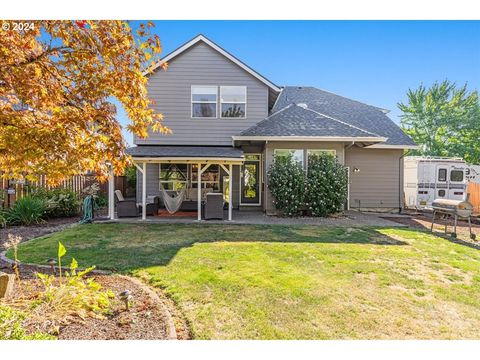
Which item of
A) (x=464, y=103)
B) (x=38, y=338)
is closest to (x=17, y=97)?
(x=38, y=338)

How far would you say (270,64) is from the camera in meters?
12.7

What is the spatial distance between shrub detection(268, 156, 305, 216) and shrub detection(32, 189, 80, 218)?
719 cm

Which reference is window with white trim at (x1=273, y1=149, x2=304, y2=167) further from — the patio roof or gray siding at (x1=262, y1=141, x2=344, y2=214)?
the patio roof

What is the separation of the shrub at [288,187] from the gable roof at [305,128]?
1.22m

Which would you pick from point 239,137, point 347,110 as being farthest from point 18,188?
point 347,110

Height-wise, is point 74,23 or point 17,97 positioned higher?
point 74,23

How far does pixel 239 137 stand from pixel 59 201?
21.8 ft

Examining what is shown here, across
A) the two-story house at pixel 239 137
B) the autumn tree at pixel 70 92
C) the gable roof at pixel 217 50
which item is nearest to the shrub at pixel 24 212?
the two-story house at pixel 239 137

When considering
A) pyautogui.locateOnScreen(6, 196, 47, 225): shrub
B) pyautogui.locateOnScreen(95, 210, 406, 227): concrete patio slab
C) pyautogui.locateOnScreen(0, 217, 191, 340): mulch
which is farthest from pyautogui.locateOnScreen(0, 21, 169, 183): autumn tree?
pyautogui.locateOnScreen(6, 196, 47, 225): shrub

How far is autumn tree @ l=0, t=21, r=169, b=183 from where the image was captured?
10.5 feet

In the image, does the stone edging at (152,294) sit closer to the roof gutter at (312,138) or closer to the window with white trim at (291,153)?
the roof gutter at (312,138)
